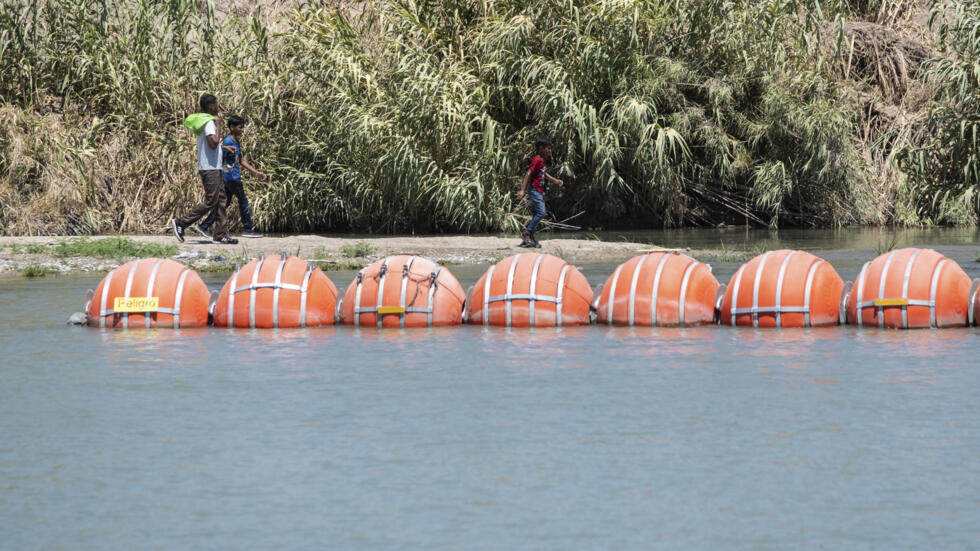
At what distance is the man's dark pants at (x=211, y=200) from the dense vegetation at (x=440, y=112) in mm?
5670

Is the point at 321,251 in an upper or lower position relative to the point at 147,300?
upper

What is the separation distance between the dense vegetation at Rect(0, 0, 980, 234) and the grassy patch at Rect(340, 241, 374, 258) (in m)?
4.89

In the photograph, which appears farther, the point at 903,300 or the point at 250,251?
the point at 250,251

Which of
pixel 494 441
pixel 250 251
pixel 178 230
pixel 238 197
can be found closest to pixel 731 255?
pixel 250 251

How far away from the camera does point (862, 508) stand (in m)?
5.75

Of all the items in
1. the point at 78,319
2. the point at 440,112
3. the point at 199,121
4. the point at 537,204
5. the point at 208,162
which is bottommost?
the point at 78,319

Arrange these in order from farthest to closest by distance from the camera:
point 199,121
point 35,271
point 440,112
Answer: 1. point 440,112
2. point 199,121
3. point 35,271

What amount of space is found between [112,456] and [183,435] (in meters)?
0.53

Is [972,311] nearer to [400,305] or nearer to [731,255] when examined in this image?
[400,305]

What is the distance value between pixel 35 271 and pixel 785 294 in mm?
9452

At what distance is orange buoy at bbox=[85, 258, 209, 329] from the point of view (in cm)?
1176

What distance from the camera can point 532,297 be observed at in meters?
11.7

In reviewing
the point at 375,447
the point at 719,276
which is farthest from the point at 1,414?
the point at 719,276

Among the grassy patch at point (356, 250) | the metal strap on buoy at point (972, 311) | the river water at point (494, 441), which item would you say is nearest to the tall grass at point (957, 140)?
the metal strap on buoy at point (972, 311)
